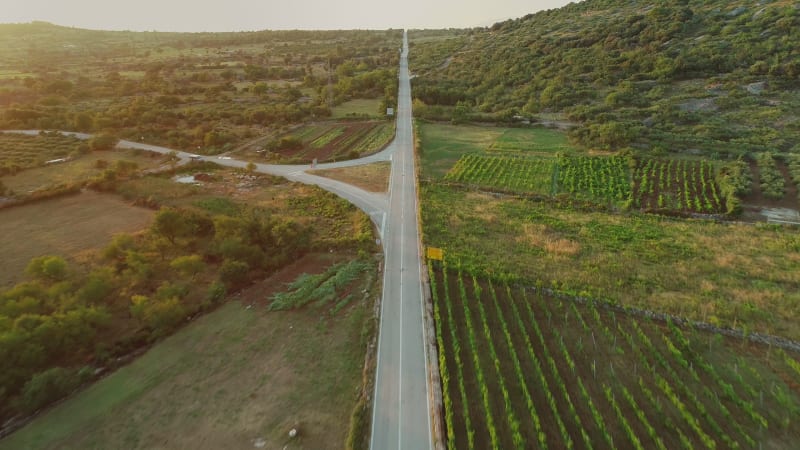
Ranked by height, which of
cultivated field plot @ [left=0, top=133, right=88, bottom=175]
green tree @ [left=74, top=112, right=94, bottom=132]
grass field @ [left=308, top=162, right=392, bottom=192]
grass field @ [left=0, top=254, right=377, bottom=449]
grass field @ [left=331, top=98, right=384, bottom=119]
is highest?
grass field @ [left=331, top=98, right=384, bottom=119]

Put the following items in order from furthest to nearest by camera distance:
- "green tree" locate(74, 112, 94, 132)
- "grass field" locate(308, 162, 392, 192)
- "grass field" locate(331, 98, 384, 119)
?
"grass field" locate(331, 98, 384, 119)
"green tree" locate(74, 112, 94, 132)
"grass field" locate(308, 162, 392, 192)

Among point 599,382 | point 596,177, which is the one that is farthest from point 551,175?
point 599,382

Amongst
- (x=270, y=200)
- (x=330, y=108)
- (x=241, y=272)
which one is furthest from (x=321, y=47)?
(x=241, y=272)

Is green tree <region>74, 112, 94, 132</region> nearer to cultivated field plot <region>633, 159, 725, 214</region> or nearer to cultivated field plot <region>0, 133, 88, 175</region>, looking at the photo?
cultivated field plot <region>0, 133, 88, 175</region>

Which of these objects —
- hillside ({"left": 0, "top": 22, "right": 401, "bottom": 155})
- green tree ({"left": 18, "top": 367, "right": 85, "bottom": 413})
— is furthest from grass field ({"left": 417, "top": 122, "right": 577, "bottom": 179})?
green tree ({"left": 18, "top": 367, "right": 85, "bottom": 413})

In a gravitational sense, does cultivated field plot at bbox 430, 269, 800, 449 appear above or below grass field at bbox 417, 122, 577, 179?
below

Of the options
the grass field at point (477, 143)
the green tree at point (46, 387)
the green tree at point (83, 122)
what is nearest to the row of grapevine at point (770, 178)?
the grass field at point (477, 143)

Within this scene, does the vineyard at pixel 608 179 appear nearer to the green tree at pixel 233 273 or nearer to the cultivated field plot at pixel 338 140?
the cultivated field plot at pixel 338 140
